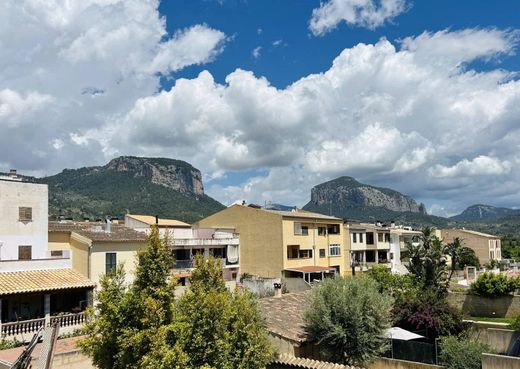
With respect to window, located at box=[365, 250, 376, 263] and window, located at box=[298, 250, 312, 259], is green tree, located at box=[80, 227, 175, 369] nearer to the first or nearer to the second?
window, located at box=[298, 250, 312, 259]

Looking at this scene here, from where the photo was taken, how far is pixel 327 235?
64500mm

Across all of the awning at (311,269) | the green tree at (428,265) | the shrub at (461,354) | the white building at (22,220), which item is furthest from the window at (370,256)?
the white building at (22,220)

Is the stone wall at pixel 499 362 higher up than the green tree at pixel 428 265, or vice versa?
the green tree at pixel 428 265

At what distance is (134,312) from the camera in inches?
582

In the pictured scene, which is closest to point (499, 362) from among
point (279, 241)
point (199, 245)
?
point (199, 245)

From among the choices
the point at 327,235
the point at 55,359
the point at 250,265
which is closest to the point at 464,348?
the point at 55,359

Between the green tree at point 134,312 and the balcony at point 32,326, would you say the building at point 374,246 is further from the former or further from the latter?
the green tree at point 134,312

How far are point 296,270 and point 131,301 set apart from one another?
42197mm

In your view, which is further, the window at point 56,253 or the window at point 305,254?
the window at point 305,254

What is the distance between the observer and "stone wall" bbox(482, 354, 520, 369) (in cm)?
2203

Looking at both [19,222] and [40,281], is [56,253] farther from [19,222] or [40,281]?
[40,281]

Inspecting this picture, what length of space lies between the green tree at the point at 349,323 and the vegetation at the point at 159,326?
9.00m

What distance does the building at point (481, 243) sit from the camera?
103 m

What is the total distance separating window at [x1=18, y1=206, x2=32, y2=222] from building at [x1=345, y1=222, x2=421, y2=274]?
4666 cm
